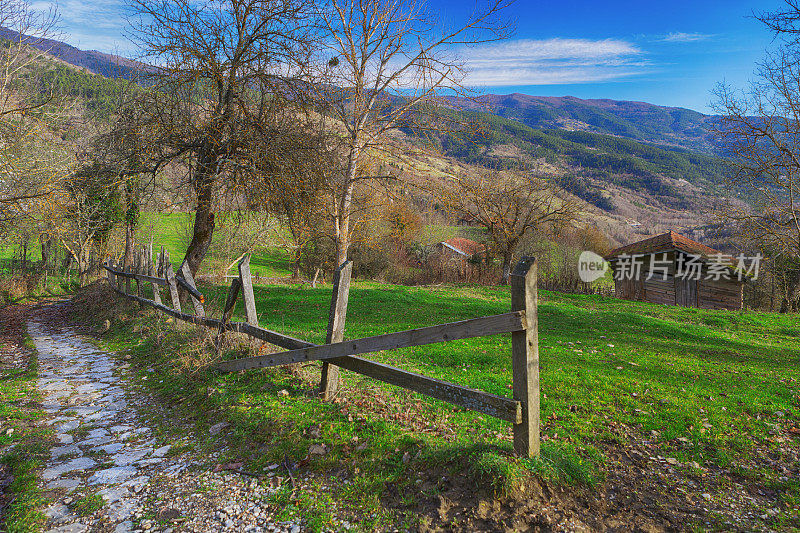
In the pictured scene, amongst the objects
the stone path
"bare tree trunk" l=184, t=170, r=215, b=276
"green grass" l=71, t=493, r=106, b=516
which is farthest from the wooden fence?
"bare tree trunk" l=184, t=170, r=215, b=276

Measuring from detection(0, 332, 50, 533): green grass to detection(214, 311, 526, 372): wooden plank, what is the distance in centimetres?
260

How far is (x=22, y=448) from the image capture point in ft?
15.3

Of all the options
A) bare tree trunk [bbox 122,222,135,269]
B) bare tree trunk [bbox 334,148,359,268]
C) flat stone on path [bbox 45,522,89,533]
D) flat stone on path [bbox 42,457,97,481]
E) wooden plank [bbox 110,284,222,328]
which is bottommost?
flat stone on path [bbox 42,457,97,481]

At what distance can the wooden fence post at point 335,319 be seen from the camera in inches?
201

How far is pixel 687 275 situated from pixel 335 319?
93.2ft

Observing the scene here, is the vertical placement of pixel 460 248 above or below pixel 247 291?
above

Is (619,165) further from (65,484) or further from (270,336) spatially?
(65,484)

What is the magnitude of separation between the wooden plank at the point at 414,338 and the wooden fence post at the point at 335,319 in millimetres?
296

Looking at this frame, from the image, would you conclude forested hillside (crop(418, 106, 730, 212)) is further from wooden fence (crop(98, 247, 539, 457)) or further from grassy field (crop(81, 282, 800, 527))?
wooden fence (crop(98, 247, 539, 457))

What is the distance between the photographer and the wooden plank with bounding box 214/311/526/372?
334 centimetres

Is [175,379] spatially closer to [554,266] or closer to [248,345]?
[248,345]

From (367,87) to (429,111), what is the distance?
2676mm

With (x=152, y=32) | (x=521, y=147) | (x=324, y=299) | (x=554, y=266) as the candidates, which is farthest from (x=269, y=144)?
(x=521, y=147)

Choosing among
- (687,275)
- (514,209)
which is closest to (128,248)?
(514,209)
